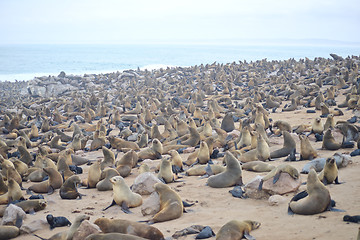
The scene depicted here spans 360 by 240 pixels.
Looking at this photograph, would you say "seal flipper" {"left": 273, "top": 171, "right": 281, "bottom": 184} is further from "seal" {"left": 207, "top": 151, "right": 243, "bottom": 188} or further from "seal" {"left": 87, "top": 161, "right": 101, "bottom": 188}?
"seal" {"left": 87, "top": 161, "right": 101, "bottom": 188}

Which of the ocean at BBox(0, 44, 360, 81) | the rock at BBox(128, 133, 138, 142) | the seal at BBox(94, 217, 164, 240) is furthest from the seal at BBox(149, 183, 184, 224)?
Answer: the ocean at BBox(0, 44, 360, 81)

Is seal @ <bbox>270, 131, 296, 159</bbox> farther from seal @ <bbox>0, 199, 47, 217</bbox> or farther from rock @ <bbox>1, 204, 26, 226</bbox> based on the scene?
rock @ <bbox>1, 204, 26, 226</bbox>

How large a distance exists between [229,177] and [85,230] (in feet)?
10.6

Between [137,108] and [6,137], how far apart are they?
19.7ft

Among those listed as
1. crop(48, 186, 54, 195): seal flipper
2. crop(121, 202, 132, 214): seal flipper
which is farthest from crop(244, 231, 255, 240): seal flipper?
crop(48, 186, 54, 195): seal flipper

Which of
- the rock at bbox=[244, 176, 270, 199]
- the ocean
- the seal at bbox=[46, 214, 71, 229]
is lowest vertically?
the seal at bbox=[46, 214, 71, 229]

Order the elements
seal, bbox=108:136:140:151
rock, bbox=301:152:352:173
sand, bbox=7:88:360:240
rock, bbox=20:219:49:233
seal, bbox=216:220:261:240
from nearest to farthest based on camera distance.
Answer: seal, bbox=216:220:261:240, sand, bbox=7:88:360:240, rock, bbox=20:219:49:233, rock, bbox=301:152:352:173, seal, bbox=108:136:140:151

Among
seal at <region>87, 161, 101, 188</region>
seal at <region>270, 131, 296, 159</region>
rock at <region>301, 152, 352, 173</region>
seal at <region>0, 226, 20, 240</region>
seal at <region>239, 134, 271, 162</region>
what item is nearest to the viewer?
seal at <region>0, 226, 20, 240</region>

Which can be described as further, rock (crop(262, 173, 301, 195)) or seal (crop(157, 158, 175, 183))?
seal (crop(157, 158, 175, 183))

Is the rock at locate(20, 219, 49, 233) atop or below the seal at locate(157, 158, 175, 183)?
below

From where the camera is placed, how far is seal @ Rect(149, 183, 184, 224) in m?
5.16

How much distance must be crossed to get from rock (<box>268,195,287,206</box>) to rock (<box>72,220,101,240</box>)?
2.59m

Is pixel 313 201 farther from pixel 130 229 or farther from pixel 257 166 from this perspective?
pixel 257 166

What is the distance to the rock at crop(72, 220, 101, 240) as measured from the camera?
415 cm
